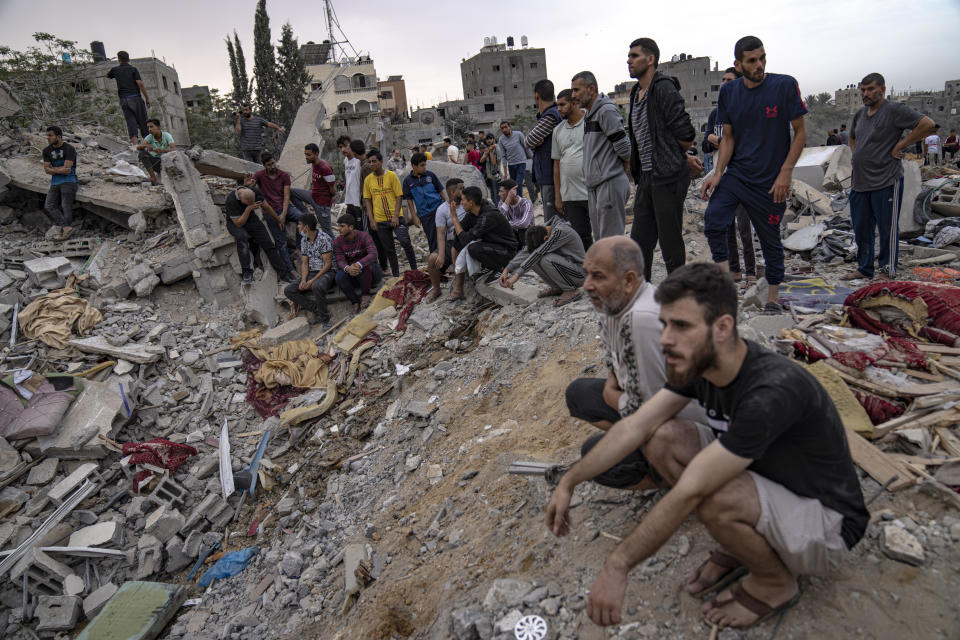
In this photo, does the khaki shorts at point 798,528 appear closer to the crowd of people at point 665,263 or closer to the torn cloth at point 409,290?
the crowd of people at point 665,263

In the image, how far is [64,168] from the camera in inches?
362

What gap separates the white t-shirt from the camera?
8.51 m

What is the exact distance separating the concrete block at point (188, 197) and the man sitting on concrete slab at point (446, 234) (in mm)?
4365

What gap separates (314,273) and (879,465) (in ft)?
23.4

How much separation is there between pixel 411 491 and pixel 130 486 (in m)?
3.87

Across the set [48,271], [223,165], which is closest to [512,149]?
[223,165]

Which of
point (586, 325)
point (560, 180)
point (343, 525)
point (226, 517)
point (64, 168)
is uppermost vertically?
point (64, 168)

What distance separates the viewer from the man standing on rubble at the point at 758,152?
12.7 feet

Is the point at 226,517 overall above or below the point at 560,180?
below

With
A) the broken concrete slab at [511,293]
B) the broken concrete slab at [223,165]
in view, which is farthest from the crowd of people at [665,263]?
the broken concrete slab at [223,165]

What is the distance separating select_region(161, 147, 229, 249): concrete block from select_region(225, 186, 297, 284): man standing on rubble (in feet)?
3.02

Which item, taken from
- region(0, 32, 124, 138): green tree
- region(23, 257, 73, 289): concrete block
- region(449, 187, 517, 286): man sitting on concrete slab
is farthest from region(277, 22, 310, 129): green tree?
region(449, 187, 517, 286): man sitting on concrete slab

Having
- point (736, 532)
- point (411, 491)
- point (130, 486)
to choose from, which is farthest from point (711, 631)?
point (130, 486)

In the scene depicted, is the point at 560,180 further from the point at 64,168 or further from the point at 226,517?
the point at 64,168
